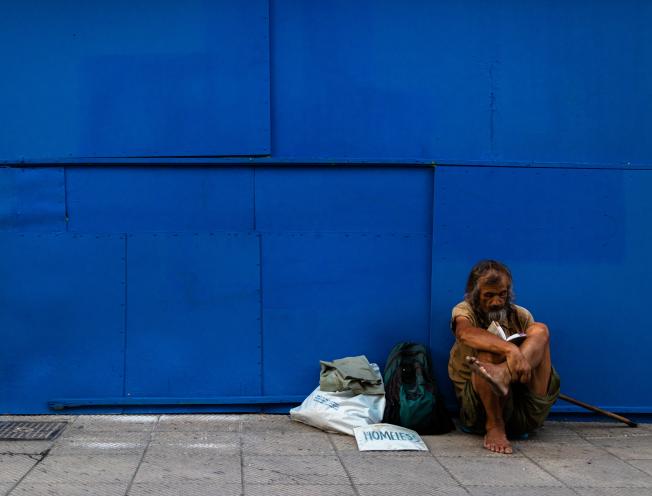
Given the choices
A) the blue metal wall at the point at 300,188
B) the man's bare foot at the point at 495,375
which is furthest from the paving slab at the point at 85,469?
the man's bare foot at the point at 495,375

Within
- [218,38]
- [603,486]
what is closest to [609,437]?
[603,486]

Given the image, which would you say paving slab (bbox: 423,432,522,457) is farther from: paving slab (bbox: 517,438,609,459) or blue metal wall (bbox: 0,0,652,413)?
blue metal wall (bbox: 0,0,652,413)

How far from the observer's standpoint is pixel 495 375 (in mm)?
4316

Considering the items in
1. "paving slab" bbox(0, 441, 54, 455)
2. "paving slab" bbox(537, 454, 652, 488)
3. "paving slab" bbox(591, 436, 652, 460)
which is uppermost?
"paving slab" bbox(0, 441, 54, 455)

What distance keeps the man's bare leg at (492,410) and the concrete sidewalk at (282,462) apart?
3.4 inches

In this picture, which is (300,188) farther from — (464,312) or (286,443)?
(286,443)

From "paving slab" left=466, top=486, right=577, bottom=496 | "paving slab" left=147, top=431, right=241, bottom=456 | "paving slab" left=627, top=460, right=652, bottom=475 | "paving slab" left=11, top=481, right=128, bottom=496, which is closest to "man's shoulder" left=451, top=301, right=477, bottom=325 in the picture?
"paving slab" left=466, top=486, right=577, bottom=496

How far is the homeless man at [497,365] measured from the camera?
436 cm

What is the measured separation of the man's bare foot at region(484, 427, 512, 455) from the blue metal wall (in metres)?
0.78

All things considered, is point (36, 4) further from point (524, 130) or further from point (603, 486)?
point (603, 486)

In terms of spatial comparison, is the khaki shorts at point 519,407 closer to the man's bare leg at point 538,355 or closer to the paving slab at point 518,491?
the man's bare leg at point 538,355

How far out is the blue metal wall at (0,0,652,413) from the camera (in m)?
5.02

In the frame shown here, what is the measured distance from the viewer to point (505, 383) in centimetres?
431

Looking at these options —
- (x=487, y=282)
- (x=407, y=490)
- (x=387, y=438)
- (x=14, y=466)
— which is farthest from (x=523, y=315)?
(x=14, y=466)
